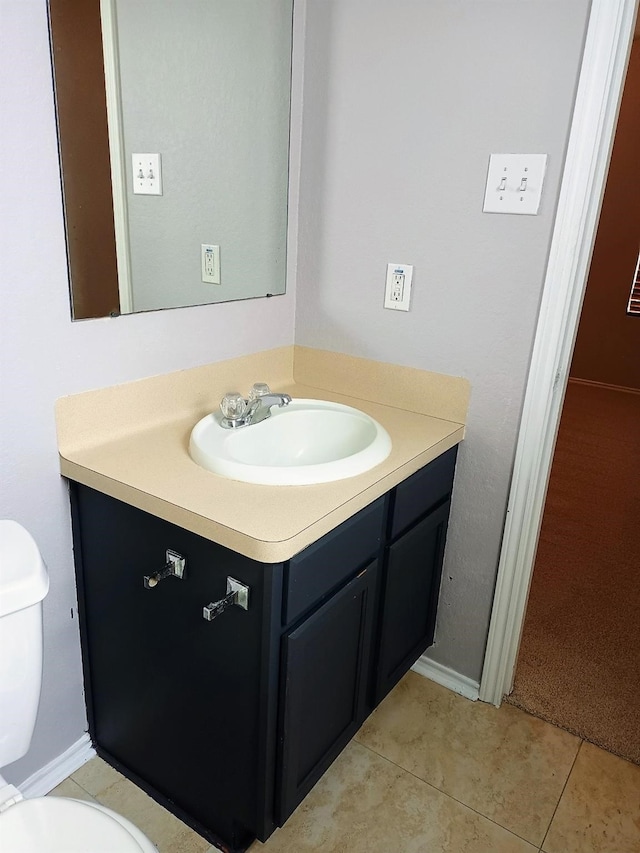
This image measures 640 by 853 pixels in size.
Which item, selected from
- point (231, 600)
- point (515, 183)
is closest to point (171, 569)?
point (231, 600)

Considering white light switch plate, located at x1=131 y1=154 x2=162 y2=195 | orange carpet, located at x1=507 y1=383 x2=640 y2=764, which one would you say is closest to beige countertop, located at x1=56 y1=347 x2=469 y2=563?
white light switch plate, located at x1=131 y1=154 x2=162 y2=195

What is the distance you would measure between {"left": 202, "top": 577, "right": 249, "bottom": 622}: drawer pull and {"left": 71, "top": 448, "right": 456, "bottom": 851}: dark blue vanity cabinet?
12mm

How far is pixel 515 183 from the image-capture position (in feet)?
4.81

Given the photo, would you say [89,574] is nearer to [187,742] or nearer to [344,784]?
[187,742]

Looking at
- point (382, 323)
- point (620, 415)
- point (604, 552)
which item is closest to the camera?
point (382, 323)

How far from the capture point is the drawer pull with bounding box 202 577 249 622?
1.13 m

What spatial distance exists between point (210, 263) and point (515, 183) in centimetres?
74

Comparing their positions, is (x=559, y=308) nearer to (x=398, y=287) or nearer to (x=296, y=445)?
(x=398, y=287)

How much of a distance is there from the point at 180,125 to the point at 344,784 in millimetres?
1578

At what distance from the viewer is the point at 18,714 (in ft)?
3.51

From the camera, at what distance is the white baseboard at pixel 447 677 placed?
6.09 feet

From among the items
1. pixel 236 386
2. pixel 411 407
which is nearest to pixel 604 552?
pixel 411 407

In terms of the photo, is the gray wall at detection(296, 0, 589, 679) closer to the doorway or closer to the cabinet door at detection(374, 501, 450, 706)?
the cabinet door at detection(374, 501, 450, 706)

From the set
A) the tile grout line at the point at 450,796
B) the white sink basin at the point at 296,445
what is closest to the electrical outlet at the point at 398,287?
the white sink basin at the point at 296,445
